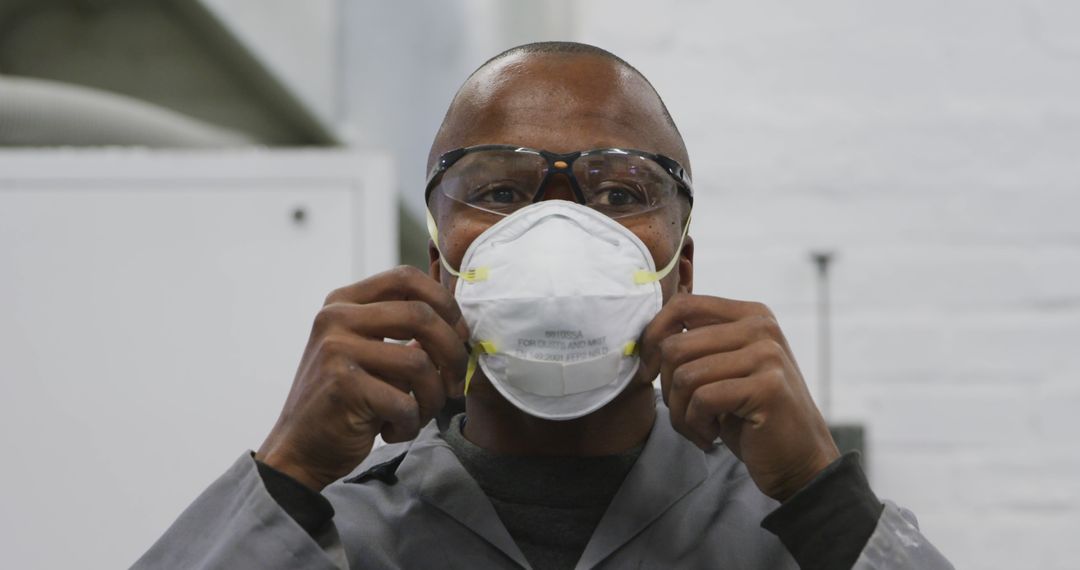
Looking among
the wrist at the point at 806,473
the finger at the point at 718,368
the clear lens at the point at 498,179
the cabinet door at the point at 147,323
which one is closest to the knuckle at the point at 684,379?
the finger at the point at 718,368

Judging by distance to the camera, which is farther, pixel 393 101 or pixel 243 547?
pixel 393 101

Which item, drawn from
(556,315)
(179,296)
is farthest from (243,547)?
(179,296)

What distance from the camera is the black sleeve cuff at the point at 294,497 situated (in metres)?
0.99

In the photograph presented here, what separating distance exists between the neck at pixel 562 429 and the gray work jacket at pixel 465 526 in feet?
0.09

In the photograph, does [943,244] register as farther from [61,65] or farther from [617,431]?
[61,65]

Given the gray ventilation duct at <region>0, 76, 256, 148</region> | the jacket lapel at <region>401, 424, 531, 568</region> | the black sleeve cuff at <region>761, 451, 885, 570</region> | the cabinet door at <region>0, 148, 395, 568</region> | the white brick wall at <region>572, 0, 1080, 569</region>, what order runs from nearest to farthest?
the black sleeve cuff at <region>761, 451, 885, 570</region> → the jacket lapel at <region>401, 424, 531, 568</region> → the cabinet door at <region>0, 148, 395, 568</region> → the gray ventilation duct at <region>0, 76, 256, 148</region> → the white brick wall at <region>572, 0, 1080, 569</region>

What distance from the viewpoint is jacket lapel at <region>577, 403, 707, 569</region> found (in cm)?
105

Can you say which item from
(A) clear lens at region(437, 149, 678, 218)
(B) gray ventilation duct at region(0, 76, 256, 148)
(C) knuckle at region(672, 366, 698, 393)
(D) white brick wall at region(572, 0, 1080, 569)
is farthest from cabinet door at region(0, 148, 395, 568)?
(D) white brick wall at region(572, 0, 1080, 569)

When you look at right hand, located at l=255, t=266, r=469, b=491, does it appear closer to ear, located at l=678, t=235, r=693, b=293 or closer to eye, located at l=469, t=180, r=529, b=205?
eye, located at l=469, t=180, r=529, b=205

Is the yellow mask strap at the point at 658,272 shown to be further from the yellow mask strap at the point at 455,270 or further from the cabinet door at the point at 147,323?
the cabinet door at the point at 147,323

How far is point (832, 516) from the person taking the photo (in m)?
0.97

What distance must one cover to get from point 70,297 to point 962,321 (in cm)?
140

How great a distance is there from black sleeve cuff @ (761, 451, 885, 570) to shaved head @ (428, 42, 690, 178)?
14.0 inches

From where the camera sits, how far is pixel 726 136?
6.91 ft
